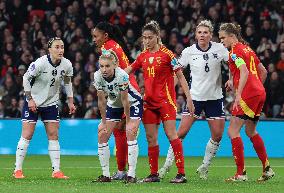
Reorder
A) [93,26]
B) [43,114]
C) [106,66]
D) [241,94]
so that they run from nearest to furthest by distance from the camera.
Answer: [106,66] → [241,94] → [43,114] → [93,26]

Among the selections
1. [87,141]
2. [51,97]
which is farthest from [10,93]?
[51,97]

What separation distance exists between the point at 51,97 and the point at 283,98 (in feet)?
30.7

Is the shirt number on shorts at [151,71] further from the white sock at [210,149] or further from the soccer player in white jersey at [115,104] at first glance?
the white sock at [210,149]

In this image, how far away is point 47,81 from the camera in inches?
534

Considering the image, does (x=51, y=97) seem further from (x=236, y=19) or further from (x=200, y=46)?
(x=236, y=19)

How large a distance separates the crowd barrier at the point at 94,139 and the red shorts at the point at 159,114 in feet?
25.1

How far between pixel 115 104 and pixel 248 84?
6.02ft

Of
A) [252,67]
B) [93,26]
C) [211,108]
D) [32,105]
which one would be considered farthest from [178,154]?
[93,26]

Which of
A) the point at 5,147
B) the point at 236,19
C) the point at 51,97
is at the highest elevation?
the point at 236,19

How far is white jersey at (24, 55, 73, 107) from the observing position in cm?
1350

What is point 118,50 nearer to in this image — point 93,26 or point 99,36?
point 99,36

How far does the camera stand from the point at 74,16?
25625 millimetres

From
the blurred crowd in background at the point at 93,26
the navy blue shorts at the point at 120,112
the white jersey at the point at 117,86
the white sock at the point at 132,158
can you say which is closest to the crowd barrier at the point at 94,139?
the blurred crowd in background at the point at 93,26

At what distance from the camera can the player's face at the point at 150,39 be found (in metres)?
12.5
